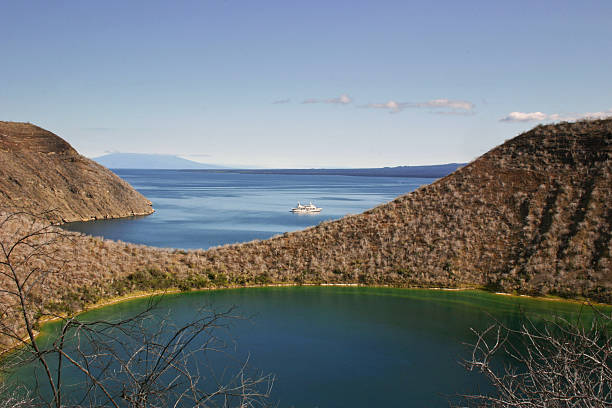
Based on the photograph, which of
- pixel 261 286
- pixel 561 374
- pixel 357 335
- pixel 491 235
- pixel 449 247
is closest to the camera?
pixel 561 374

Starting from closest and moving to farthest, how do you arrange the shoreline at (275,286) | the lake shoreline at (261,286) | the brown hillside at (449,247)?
the lake shoreline at (261,286), the shoreline at (275,286), the brown hillside at (449,247)

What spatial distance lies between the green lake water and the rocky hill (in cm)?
3080

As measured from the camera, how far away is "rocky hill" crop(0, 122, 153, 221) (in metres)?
46.5

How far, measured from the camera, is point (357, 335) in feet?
57.4

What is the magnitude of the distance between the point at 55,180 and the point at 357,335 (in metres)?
42.5

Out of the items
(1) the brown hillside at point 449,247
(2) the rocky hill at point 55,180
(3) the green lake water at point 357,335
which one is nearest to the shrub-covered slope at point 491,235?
(1) the brown hillside at point 449,247

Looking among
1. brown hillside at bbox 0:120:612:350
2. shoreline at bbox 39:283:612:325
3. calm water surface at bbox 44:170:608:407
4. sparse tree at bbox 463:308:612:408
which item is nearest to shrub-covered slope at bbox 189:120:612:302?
brown hillside at bbox 0:120:612:350

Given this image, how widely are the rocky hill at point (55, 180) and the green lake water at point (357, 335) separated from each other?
30.8 metres

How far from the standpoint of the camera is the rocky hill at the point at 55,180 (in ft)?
153

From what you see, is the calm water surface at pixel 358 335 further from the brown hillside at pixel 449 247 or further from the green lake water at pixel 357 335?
the brown hillside at pixel 449 247

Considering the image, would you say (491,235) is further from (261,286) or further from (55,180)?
(55,180)

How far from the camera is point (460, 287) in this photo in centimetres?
2436

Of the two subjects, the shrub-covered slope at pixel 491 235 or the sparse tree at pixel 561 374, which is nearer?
the sparse tree at pixel 561 374

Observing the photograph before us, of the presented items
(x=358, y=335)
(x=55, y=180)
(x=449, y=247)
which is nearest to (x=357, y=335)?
(x=358, y=335)
